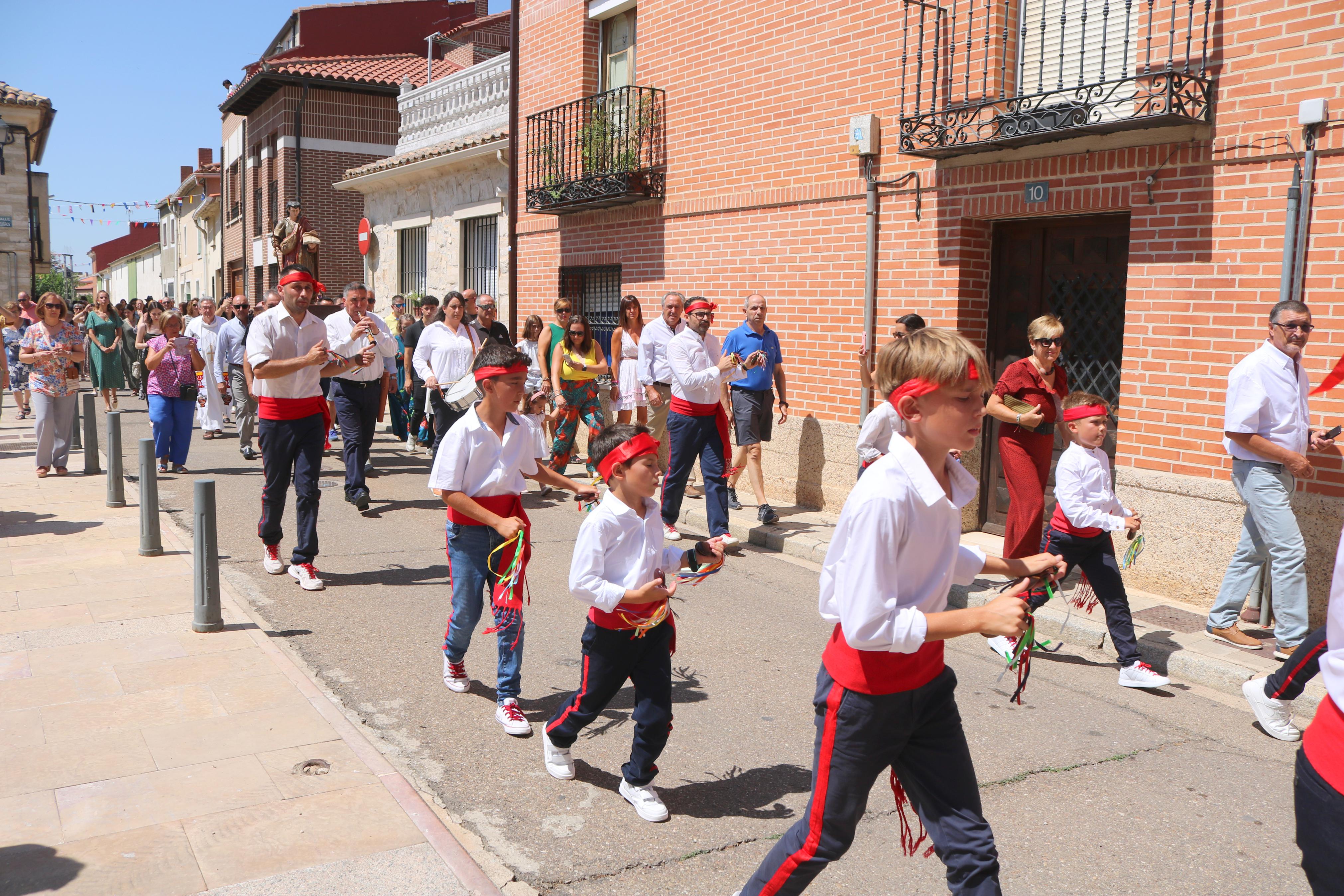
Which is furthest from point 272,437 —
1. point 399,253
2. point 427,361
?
point 399,253

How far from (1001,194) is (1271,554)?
11.7 ft

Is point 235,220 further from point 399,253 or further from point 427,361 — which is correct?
point 427,361

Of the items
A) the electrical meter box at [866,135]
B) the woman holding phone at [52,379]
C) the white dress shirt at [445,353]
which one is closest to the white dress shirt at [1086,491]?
the electrical meter box at [866,135]

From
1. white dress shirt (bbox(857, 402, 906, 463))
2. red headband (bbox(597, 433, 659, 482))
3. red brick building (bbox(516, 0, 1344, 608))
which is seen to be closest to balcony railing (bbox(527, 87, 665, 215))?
red brick building (bbox(516, 0, 1344, 608))

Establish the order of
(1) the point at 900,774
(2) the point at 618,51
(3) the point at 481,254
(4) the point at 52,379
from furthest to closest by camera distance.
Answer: (3) the point at 481,254 → (2) the point at 618,51 → (4) the point at 52,379 → (1) the point at 900,774

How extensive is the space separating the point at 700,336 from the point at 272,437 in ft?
10.8

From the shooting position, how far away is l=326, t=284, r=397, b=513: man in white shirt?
9.04m

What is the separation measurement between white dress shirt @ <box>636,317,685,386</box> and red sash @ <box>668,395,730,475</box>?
45.2 inches

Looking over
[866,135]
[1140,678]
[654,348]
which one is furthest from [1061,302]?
[1140,678]

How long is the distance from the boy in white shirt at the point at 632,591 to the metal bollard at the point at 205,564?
2882 millimetres

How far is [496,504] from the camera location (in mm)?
4895

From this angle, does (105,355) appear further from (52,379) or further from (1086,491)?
(1086,491)

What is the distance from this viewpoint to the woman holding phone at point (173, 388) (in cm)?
1097

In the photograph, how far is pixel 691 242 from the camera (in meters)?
11.7
